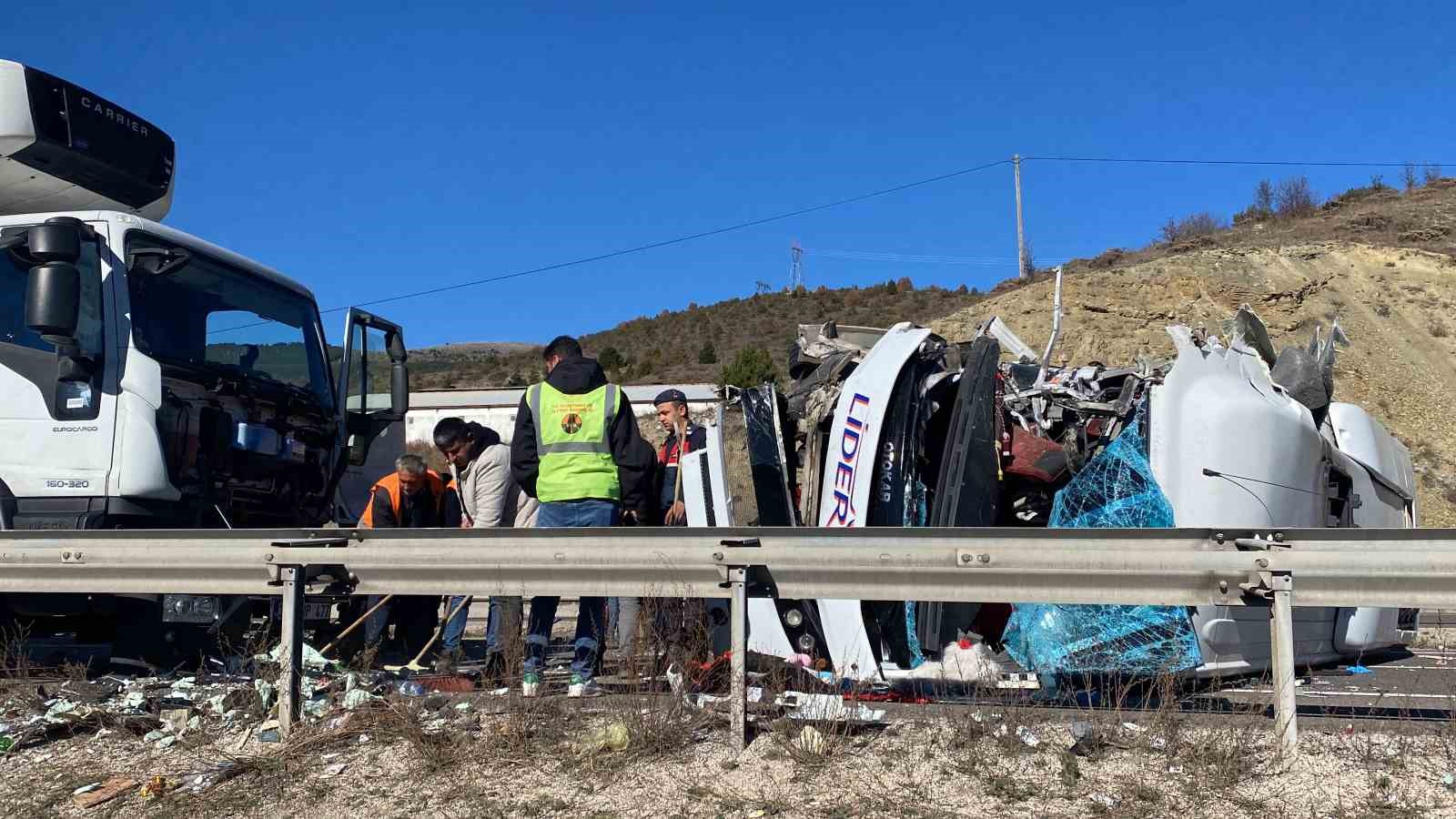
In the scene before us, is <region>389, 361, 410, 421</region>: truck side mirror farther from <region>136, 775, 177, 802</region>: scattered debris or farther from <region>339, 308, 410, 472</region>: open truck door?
<region>136, 775, 177, 802</region>: scattered debris

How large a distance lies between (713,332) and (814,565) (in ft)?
170

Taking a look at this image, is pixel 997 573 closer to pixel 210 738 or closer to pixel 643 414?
pixel 210 738

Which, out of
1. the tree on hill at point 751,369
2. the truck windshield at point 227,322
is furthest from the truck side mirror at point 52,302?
the tree on hill at point 751,369

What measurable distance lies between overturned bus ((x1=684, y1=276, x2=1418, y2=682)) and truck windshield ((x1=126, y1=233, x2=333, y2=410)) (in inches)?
111

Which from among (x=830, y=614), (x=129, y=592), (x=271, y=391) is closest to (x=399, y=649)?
(x=271, y=391)

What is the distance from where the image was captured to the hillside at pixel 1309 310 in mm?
25797

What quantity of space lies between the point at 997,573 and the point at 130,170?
5974 mm

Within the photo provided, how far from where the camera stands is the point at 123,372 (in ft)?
19.7

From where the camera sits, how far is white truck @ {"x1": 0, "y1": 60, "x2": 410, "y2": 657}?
5945 mm

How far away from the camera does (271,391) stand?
23.1 feet

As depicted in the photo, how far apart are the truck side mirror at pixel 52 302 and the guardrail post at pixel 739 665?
3704 mm

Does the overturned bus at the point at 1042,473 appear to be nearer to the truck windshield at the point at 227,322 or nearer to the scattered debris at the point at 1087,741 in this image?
the scattered debris at the point at 1087,741

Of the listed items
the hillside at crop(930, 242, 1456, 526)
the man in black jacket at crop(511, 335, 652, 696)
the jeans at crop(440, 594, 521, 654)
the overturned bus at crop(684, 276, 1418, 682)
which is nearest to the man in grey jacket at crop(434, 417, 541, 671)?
the jeans at crop(440, 594, 521, 654)

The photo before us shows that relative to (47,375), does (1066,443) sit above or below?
below
